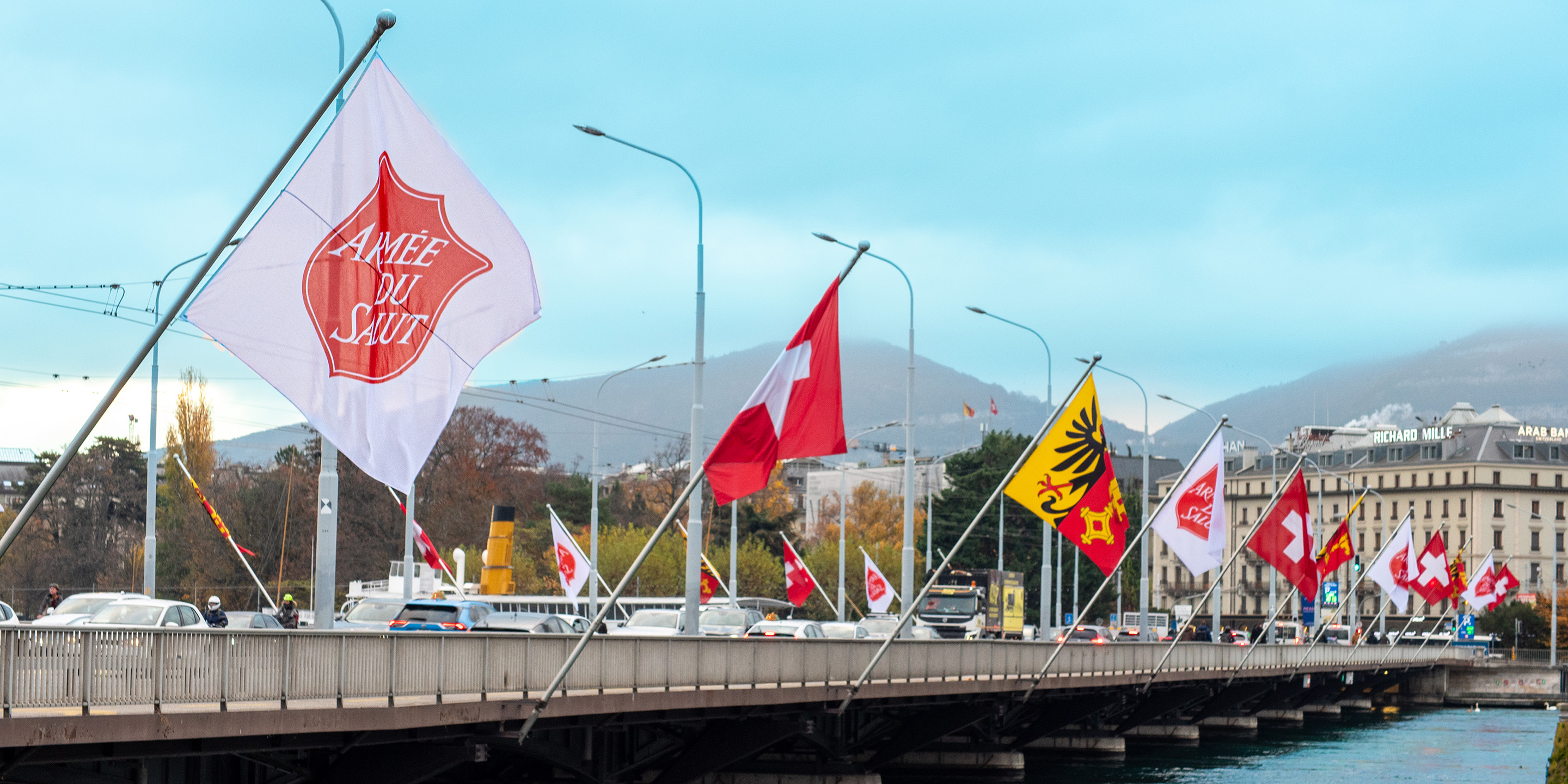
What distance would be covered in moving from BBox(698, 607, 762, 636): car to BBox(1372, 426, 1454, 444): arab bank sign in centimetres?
12653

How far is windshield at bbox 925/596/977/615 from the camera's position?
80625 mm

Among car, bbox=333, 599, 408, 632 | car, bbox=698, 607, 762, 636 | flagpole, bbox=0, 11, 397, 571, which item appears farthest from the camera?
Result: car, bbox=698, 607, 762, 636

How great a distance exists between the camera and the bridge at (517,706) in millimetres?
16594

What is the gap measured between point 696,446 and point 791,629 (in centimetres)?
1382

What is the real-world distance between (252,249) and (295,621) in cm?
2140

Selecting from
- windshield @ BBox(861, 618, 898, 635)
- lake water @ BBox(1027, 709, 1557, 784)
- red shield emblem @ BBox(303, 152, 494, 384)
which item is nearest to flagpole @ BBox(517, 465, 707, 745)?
red shield emblem @ BBox(303, 152, 494, 384)

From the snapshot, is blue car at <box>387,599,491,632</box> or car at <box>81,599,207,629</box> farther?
blue car at <box>387,599,491,632</box>

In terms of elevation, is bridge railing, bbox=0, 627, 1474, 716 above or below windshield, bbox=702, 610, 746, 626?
above

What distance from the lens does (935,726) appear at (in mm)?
42656

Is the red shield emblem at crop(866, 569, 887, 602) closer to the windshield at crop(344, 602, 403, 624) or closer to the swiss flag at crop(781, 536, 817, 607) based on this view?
the swiss flag at crop(781, 536, 817, 607)

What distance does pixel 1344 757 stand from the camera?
2413 inches

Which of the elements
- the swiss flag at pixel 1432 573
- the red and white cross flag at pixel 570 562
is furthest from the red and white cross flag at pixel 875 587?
the swiss flag at pixel 1432 573

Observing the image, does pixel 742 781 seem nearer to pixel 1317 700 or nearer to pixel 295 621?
pixel 295 621

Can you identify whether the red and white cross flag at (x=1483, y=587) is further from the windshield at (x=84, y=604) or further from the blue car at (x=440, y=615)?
the windshield at (x=84, y=604)
